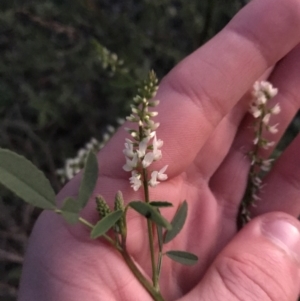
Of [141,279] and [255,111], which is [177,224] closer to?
[141,279]

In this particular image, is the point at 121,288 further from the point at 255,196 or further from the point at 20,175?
the point at 255,196

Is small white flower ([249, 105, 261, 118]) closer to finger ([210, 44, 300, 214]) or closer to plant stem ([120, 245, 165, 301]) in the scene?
finger ([210, 44, 300, 214])

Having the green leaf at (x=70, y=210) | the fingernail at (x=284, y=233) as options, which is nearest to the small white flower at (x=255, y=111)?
the fingernail at (x=284, y=233)

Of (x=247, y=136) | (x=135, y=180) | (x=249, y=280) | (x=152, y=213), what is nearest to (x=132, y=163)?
(x=135, y=180)

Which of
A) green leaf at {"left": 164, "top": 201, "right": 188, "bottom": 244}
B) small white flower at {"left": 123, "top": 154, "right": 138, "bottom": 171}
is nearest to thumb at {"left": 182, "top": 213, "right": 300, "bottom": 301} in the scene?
green leaf at {"left": 164, "top": 201, "right": 188, "bottom": 244}

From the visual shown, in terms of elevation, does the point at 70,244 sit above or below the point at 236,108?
below

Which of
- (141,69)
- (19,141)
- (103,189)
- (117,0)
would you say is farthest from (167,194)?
(117,0)
